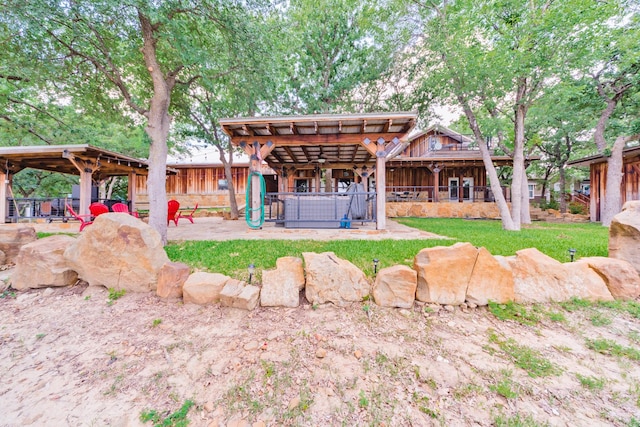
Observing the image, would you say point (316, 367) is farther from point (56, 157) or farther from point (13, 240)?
point (56, 157)

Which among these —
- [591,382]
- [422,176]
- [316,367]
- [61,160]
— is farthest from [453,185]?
[61,160]

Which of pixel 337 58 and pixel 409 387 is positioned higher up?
pixel 337 58

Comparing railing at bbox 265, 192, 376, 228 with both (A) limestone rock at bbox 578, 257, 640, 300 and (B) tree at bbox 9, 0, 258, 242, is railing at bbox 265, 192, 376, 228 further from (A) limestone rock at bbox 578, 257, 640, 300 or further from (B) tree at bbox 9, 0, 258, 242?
(A) limestone rock at bbox 578, 257, 640, 300

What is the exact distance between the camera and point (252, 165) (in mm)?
7004

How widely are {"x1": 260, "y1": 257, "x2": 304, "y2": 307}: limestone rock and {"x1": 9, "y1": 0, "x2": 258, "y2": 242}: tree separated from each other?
121 inches

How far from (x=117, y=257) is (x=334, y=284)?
2.71 m

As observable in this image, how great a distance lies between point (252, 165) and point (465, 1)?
23.4 feet

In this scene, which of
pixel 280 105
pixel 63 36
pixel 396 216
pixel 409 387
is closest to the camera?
pixel 409 387

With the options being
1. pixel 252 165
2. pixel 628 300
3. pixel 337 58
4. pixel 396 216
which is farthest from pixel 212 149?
pixel 628 300

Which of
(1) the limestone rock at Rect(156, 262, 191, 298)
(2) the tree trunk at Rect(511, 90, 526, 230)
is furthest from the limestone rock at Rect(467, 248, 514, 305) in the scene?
(2) the tree trunk at Rect(511, 90, 526, 230)

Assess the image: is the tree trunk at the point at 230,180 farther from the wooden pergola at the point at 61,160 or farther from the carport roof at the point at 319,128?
the carport roof at the point at 319,128

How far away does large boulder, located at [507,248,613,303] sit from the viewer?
2719 mm

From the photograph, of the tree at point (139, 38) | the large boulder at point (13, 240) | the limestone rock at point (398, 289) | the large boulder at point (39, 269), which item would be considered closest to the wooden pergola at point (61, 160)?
the tree at point (139, 38)

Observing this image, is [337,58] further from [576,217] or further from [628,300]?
[576,217]
